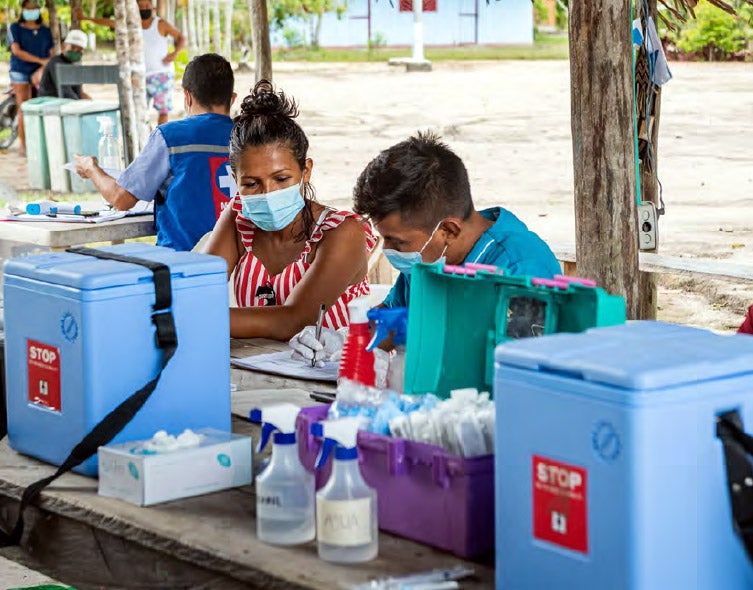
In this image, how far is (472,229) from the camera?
2.88 m

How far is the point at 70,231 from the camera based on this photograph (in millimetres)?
5191

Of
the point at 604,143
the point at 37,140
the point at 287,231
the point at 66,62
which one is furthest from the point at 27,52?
the point at 287,231

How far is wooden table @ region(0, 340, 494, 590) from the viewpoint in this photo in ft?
5.43

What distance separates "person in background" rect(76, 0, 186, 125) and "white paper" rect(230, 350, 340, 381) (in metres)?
9.92

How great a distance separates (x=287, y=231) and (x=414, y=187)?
0.89 m

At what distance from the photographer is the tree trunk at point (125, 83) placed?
9.98m

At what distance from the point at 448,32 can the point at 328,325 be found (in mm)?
25276

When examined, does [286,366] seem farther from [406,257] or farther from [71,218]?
[71,218]

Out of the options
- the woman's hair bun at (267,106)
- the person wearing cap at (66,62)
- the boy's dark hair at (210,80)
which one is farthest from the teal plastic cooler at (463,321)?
the person wearing cap at (66,62)

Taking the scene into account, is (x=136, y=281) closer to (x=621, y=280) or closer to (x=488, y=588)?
(x=488, y=588)

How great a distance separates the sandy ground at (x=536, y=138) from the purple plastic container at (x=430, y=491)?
631 centimetres

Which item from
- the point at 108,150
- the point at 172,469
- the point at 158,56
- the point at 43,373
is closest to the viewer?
the point at 172,469

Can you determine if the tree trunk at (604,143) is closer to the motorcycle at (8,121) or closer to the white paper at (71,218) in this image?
the white paper at (71,218)

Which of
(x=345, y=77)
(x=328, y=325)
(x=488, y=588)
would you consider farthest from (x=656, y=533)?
(x=345, y=77)
